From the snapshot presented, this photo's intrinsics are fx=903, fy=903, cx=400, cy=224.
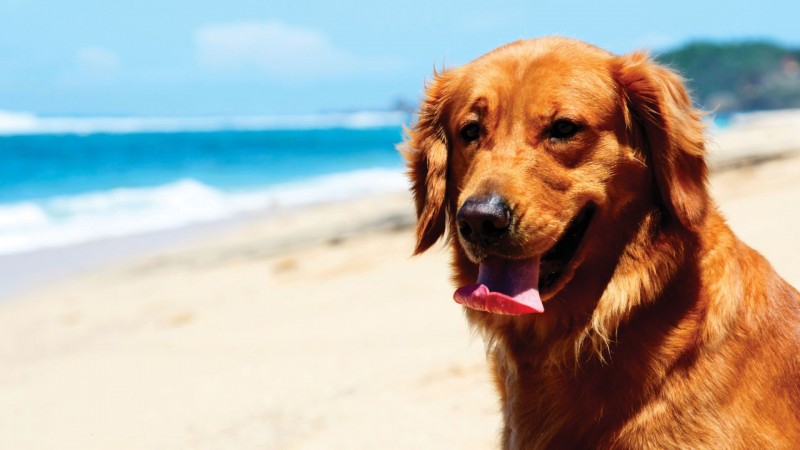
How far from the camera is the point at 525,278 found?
3352mm

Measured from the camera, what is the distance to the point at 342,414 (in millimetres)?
5668

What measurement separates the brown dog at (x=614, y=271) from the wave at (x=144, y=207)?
12.4 metres

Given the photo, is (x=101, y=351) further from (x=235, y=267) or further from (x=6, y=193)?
(x=6, y=193)

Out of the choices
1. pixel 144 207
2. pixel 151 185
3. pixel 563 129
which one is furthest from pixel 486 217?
pixel 151 185

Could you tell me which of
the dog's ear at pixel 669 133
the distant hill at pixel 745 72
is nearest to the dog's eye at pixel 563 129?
the dog's ear at pixel 669 133

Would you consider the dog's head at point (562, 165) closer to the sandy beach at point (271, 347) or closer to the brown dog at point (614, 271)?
the brown dog at point (614, 271)

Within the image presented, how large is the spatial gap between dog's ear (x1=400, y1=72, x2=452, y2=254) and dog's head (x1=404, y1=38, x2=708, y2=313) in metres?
0.31

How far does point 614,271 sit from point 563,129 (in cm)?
57

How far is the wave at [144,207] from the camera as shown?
15.8 metres

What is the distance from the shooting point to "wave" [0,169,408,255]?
1577 centimetres

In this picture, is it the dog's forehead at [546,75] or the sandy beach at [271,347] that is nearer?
the dog's forehead at [546,75]

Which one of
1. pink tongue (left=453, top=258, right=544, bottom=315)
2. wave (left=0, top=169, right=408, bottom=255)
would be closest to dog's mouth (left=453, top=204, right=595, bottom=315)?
pink tongue (left=453, top=258, right=544, bottom=315)

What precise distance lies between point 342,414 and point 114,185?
21627 mm

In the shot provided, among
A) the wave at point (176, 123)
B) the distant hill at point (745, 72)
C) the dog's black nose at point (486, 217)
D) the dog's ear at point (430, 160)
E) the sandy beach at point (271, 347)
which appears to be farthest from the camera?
the distant hill at point (745, 72)
